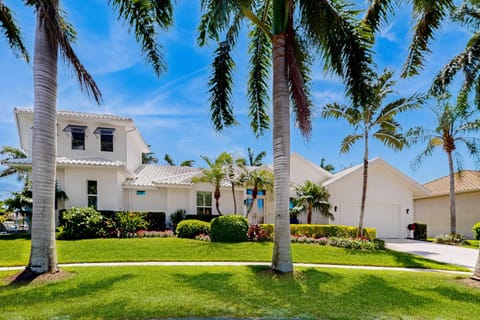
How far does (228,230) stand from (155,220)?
6305 mm

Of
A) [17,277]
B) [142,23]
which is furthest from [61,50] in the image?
[17,277]

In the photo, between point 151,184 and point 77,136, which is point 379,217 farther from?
point 77,136

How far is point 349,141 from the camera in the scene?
16.7 m

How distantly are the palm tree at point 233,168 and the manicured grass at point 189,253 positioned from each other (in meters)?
5.25

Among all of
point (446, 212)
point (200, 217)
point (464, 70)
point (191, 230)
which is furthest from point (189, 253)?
point (446, 212)

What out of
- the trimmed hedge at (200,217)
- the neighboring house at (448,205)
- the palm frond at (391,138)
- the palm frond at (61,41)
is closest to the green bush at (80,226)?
the trimmed hedge at (200,217)

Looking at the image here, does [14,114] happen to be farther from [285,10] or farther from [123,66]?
[285,10]

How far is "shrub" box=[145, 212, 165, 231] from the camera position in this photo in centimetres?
1800

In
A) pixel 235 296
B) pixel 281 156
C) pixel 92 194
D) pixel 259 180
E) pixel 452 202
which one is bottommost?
pixel 235 296

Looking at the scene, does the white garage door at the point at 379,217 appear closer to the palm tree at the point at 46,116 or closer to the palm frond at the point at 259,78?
the palm frond at the point at 259,78

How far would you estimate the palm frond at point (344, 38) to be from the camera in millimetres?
8758

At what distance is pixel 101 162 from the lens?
17.4 metres

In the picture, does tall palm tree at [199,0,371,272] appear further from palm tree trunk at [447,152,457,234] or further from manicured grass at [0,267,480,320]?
palm tree trunk at [447,152,457,234]

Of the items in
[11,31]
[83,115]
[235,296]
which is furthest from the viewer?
[83,115]
